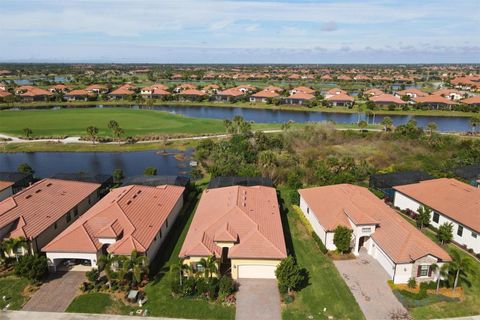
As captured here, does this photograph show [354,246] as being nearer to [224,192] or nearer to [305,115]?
[224,192]

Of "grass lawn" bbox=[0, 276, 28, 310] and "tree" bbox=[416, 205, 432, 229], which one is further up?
"tree" bbox=[416, 205, 432, 229]

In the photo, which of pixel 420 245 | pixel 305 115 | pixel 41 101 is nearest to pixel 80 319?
pixel 420 245

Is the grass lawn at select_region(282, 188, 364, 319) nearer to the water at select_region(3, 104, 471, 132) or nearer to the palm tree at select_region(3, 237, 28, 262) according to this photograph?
the palm tree at select_region(3, 237, 28, 262)

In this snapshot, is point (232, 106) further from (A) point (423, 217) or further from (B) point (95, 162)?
(A) point (423, 217)

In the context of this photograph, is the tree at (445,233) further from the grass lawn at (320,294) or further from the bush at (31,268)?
the bush at (31,268)

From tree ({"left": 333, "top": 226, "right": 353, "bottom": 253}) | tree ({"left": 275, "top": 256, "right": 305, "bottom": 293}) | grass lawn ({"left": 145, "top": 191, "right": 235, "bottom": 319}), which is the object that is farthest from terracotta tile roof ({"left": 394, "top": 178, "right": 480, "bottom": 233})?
grass lawn ({"left": 145, "top": 191, "right": 235, "bottom": 319})

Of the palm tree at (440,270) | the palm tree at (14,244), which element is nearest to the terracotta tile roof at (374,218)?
the palm tree at (440,270)

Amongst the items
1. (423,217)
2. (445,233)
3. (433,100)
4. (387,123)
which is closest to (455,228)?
(445,233)
